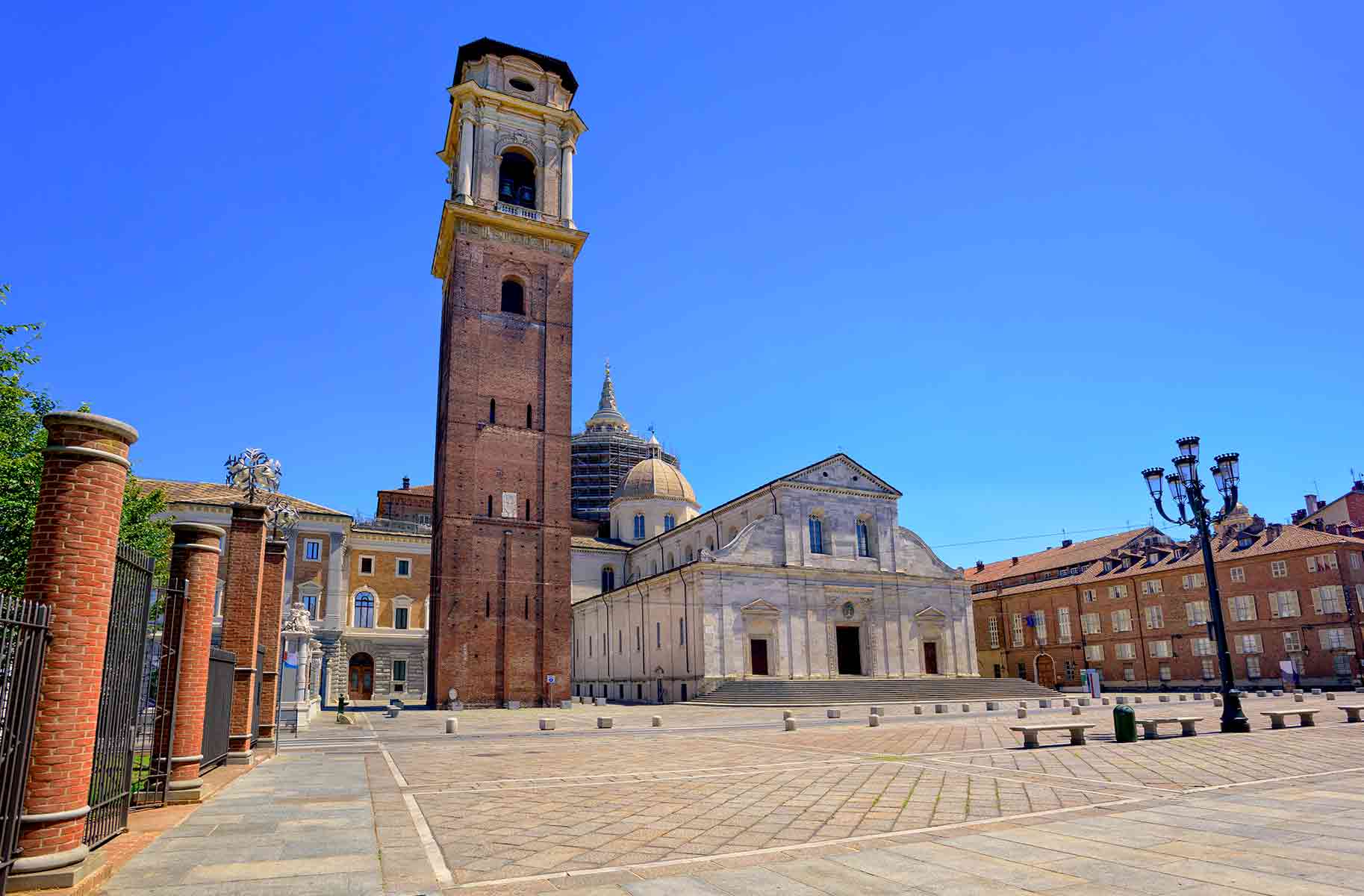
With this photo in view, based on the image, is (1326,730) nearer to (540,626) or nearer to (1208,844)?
(1208,844)

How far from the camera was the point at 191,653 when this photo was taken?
11312 millimetres

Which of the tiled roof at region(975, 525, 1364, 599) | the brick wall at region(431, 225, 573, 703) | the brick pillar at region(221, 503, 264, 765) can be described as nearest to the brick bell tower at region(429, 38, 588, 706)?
the brick wall at region(431, 225, 573, 703)

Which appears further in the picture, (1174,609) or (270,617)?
(1174,609)

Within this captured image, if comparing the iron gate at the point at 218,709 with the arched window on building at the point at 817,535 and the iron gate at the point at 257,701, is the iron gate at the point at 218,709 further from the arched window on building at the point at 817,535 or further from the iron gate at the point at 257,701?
the arched window on building at the point at 817,535

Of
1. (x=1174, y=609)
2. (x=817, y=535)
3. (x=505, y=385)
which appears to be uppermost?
(x=505, y=385)

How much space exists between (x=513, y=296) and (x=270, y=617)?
3164cm

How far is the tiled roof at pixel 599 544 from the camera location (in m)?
65.3

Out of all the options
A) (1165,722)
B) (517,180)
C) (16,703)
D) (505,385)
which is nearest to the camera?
(16,703)

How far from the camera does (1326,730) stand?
19844 mm

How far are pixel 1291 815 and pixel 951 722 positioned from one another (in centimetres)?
1914

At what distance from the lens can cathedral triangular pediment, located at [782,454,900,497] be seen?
164 ft

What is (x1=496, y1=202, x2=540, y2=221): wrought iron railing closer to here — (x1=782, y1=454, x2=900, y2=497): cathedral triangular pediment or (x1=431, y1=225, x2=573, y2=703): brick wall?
(x1=431, y1=225, x2=573, y2=703): brick wall

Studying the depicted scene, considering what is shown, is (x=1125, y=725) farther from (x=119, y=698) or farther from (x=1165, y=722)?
(x=119, y=698)

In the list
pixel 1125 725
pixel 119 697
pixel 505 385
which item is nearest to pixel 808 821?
pixel 119 697
